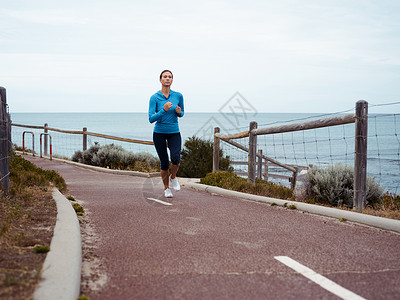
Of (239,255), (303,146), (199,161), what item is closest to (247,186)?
(239,255)

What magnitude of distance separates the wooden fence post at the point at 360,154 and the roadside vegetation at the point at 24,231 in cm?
456

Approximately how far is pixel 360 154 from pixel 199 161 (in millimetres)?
9624

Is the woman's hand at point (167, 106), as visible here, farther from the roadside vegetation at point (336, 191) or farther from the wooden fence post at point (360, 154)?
the wooden fence post at point (360, 154)

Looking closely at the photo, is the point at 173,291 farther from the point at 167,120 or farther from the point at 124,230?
the point at 167,120

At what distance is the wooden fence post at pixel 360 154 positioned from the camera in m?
6.97

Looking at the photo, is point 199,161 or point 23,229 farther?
point 199,161

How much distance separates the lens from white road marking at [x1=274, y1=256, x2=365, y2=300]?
11.3 ft

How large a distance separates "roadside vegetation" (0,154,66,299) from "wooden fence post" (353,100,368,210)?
456 centimetres

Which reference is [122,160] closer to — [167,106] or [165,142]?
[165,142]

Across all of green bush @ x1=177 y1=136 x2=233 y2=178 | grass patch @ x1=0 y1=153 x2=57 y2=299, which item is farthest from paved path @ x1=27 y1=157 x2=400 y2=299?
green bush @ x1=177 y1=136 x2=233 y2=178

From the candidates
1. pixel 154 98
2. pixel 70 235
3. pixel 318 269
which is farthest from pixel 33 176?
pixel 318 269

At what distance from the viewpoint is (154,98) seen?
830cm

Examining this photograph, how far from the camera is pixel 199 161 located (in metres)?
16.3

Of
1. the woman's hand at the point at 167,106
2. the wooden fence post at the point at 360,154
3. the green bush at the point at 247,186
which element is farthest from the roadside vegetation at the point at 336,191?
the woman's hand at the point at 167,106
